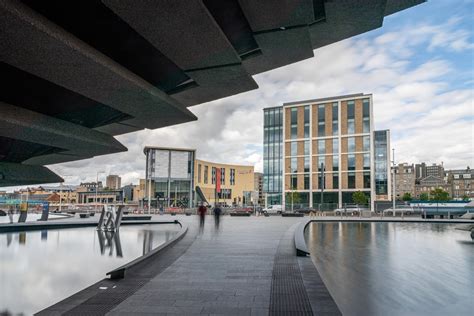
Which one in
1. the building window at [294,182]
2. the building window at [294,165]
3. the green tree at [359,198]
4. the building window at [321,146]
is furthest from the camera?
the building window at [294,165]

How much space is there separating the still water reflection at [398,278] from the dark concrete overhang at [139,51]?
4305 mm

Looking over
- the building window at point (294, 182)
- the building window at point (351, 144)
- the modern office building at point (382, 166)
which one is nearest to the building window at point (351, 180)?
the modern office building at point (382, 166)

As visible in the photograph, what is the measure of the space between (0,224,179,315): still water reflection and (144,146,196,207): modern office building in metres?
83.6

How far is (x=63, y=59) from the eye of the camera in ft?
15.5

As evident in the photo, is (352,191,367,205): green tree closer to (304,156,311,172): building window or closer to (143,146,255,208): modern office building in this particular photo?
(304,156,311,172): building window

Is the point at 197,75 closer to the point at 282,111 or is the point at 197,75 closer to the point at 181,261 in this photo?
the point at 181,261

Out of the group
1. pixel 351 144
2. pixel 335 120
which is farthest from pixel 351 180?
pixel 335 120

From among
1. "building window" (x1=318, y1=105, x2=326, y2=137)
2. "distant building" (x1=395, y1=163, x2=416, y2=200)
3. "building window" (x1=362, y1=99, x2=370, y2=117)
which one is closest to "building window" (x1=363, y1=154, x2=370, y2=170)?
"building window" (x1=362, y1=99, x2=370, y2=117)

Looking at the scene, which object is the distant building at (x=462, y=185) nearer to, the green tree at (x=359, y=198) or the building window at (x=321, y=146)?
the building window at (x=321, y=146)

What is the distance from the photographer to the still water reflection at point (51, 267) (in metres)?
6.42

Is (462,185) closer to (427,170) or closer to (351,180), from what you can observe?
(427,170)

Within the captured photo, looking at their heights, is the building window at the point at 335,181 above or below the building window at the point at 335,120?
below

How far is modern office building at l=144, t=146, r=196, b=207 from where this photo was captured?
322 ft

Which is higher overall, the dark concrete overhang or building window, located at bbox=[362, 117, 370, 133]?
building window, located at bbox=[362, 117, 370, 133]
